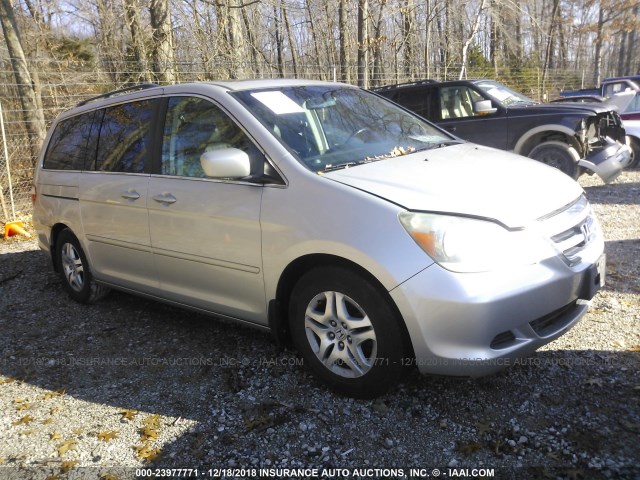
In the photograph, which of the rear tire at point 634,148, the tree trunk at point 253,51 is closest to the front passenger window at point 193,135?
the rear tire at point 634,148

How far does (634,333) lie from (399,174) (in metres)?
1.99

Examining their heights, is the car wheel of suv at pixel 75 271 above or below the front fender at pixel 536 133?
below

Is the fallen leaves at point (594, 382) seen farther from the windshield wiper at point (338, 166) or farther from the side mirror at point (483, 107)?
the side mirror at point (483, 107)

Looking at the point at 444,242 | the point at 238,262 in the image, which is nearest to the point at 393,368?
the point at 444,242

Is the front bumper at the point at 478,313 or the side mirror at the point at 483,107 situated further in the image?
the side mirror at the point at 483,107

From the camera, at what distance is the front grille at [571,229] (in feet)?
9.03

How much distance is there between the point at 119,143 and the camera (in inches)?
167

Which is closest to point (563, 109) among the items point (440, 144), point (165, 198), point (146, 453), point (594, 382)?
point (440, 144)

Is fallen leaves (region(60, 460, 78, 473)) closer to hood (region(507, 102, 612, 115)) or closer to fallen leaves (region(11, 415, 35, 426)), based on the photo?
fallen leaves (region(11, 415, 35, 426))

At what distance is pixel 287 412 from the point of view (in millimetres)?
2990

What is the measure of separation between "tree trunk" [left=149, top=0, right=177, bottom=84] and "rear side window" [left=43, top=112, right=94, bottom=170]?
5511mm

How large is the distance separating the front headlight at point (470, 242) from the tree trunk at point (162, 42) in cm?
882

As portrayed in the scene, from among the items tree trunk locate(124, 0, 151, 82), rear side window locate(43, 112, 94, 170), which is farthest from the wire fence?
rear side window locate(43, 112, 94, 170)

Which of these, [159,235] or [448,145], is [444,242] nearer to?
[448,145]
